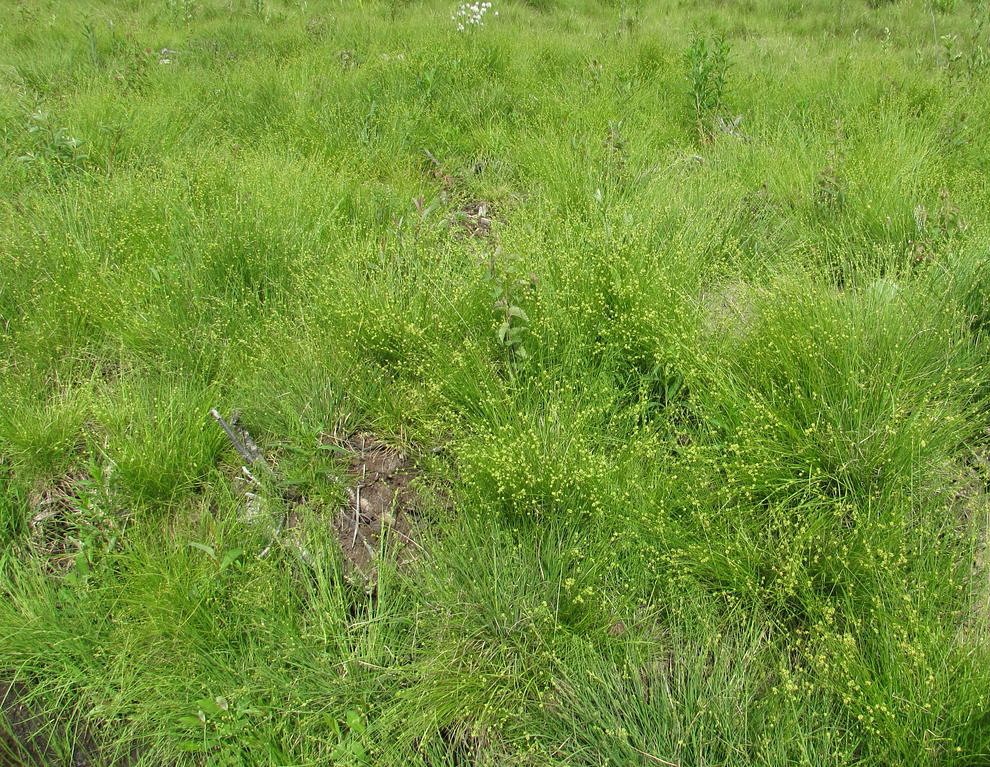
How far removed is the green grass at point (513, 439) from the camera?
7.24ft

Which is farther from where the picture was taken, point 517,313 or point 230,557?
point 517,313

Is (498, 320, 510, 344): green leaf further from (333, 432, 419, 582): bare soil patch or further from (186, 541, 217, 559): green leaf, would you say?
(186, 541, 217, 559): green leaf

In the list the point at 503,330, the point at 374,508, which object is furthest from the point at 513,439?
the point at 374,508

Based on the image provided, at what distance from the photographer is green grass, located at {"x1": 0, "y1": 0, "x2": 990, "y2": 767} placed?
221 centimetres

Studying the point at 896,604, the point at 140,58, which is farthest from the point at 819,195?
the point at 140,58

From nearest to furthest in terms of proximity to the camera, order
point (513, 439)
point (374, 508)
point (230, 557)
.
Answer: point (230, 557)
point (513, 439)
point (374, 508)

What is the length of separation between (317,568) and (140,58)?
571 centimetres

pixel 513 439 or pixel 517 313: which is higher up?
pixel 517 313

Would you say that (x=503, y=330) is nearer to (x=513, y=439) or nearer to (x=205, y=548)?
(x=513, y=439)

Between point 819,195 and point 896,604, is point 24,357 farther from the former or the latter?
point 819,195

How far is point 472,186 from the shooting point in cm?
477

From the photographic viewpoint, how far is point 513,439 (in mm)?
2732

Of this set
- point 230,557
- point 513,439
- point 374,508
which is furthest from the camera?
point 374,508

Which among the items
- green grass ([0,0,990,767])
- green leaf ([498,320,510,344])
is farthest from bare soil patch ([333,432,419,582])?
green leaf ([498,320,510,344])
